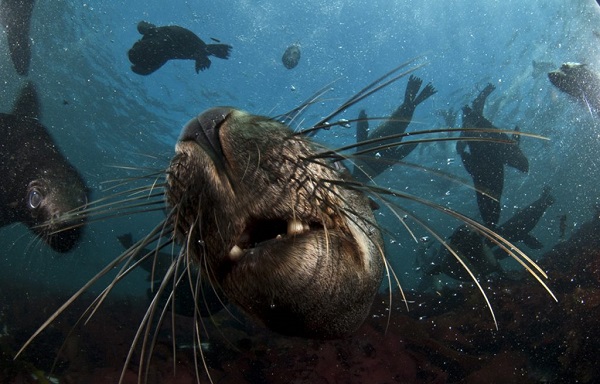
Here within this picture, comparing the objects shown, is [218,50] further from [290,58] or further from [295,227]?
[295,227]

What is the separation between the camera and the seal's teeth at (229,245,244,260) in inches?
56.6

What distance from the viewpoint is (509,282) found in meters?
8.45

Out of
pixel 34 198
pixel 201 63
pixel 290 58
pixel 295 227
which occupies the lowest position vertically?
pixel 34 198

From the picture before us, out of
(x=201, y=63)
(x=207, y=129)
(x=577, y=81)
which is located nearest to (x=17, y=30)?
(x=201, y=63)

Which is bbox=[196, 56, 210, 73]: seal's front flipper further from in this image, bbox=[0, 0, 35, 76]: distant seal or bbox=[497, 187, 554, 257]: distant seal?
bbox=[497, 187, 554, 257]: distant seal

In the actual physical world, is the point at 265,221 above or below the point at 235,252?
above

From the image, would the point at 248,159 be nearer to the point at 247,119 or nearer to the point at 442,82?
the point at 247,119

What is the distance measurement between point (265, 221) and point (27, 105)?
909 centimetres

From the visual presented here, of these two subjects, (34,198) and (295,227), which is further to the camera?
(34,198)

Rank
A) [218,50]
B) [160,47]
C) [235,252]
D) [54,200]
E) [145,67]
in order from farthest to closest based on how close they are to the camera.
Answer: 1. [218,50]
2. [145,67]
3. [160,47]
4. [54,200]
5. [235,252]

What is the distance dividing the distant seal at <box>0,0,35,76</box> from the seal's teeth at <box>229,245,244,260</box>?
42.1ft

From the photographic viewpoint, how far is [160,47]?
359 inches

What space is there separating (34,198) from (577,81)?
11338 mm

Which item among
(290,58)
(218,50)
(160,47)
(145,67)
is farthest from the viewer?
(290,58)
